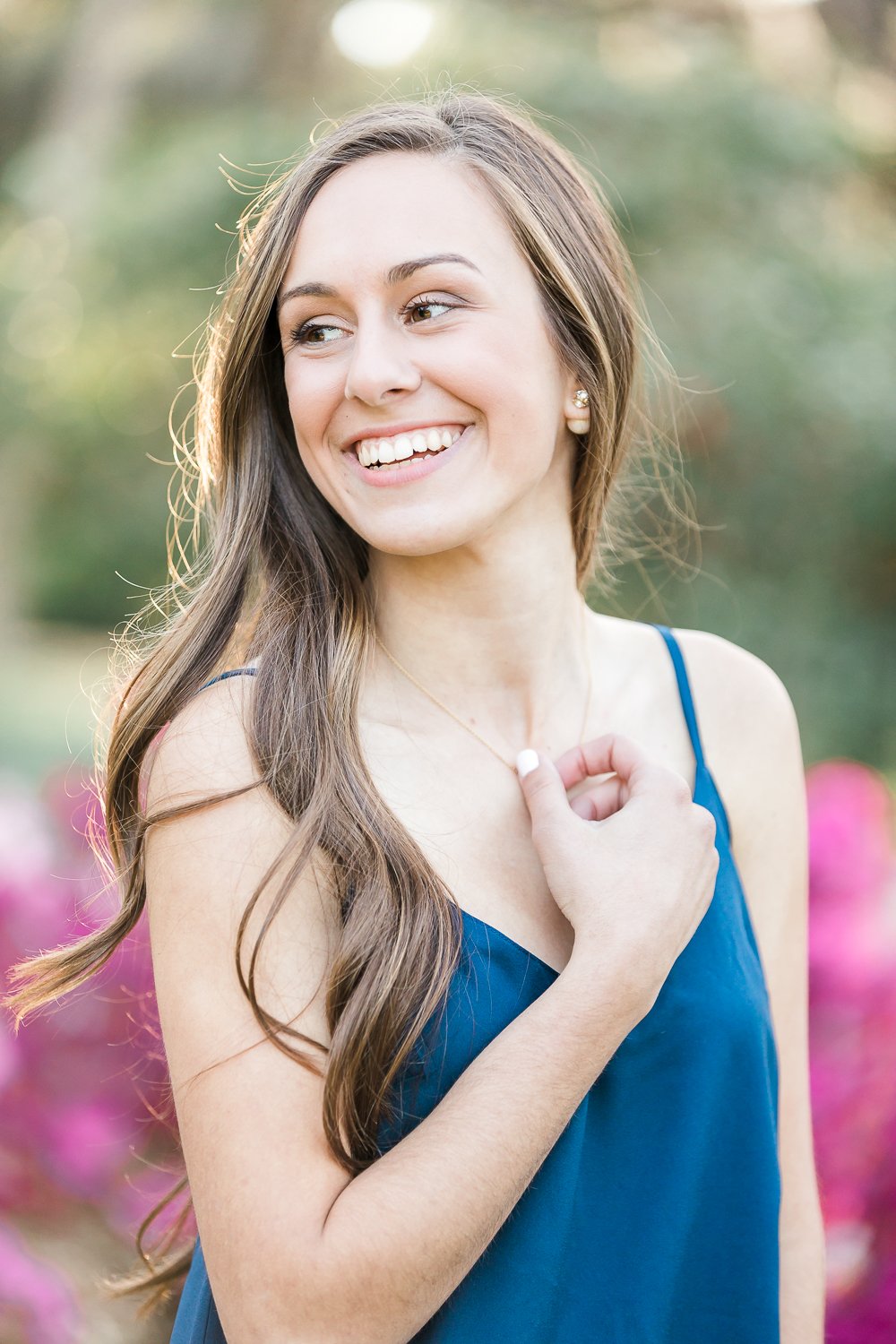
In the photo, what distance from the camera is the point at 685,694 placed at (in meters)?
Result: 1.91

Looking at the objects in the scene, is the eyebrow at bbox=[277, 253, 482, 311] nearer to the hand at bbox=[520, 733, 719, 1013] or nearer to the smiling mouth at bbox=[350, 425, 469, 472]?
the smiling mouth at bbox=[350, 425, 469, 472]

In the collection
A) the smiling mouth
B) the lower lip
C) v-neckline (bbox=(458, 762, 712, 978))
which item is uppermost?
the smiling mouth

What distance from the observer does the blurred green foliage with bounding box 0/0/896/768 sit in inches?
214

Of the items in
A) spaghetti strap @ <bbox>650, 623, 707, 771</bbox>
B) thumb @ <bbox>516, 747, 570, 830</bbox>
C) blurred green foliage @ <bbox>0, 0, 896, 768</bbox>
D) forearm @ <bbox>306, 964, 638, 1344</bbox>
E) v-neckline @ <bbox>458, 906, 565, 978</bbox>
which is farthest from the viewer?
blurred green foliage @ <bbox>0, 0, 896, 768</bbox>

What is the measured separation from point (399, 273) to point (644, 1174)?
1.19 meters

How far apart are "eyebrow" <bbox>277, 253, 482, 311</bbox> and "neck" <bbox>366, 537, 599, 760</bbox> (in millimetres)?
381

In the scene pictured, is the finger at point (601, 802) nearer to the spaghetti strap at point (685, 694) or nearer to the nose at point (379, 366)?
the spaghetti strap at point (685, 694)

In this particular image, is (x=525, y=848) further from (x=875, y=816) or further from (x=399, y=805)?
(x=875, y=816)

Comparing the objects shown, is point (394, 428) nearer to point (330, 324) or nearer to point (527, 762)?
point (330, 324)

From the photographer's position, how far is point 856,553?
223 inches

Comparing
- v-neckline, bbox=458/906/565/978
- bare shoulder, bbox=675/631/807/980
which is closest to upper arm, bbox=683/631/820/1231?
bare shoulder, bbox=675/631/807/980

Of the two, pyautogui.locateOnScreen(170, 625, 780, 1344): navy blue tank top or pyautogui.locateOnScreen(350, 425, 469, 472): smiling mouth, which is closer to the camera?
pyautogui.locateOnScreen(170, 625, 780, 1344): navy blue tank top

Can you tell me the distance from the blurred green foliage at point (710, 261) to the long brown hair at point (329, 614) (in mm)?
3316

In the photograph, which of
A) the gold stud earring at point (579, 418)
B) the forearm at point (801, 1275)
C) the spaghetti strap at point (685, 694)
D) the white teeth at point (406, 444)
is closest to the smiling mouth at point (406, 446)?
the white teeth at point (406, 444)
